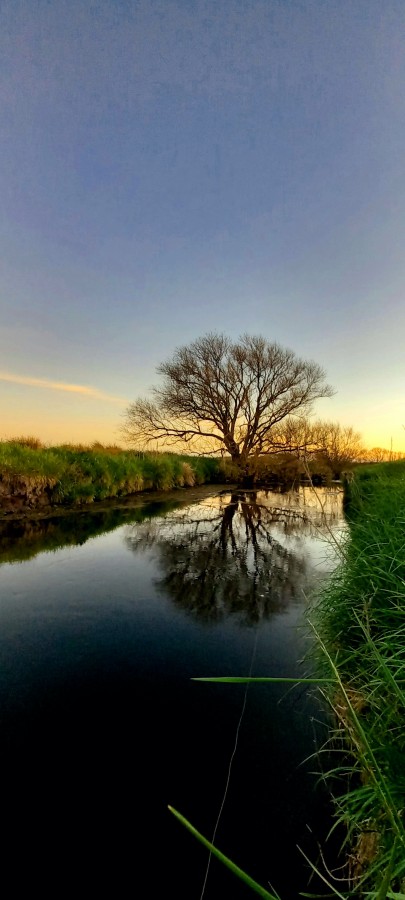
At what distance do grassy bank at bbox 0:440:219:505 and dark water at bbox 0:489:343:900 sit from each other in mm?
4981

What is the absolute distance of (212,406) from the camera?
24406 millimetres

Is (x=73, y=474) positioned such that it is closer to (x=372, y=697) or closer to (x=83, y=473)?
(x=83, y=473)

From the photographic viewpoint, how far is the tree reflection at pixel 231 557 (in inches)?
189

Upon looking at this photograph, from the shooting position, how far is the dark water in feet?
5.83

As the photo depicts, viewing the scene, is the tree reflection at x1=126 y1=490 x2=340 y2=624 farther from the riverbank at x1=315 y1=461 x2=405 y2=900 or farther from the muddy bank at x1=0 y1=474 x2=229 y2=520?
the muddy bank at x1=0 y1=474 x2=229 y2=520

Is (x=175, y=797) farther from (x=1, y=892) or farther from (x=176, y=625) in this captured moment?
(x=176, y=625)

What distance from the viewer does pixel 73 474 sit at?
39.9 feet

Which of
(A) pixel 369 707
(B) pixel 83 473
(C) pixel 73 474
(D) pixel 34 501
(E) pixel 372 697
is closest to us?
(E) pixel 372 697

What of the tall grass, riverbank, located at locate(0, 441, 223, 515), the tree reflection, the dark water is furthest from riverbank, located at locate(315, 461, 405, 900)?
riverbank, located at locate(0, 441, 223, 515)

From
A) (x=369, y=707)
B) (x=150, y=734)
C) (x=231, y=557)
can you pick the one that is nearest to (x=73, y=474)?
(x=231, y=557)

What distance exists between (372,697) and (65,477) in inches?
425

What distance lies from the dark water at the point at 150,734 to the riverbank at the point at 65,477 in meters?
4.83

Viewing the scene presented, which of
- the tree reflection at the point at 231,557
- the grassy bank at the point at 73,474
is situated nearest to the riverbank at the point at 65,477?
the grassy bank at the point at 73,474

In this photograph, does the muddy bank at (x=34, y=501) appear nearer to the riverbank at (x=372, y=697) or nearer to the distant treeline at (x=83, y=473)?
the distant treeline at (x=83, y=473)
